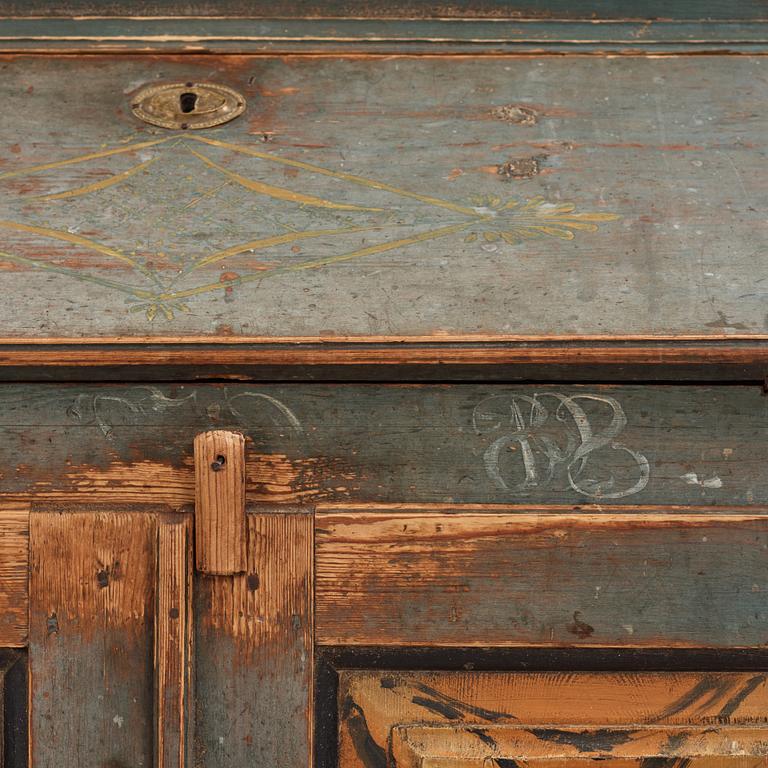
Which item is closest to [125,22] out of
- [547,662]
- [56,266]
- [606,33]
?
[56,266]

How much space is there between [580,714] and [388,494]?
1.22 ft

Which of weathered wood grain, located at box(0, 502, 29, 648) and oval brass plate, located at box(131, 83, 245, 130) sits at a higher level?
oval brass plate, located at box(131, 83, 245, 130)

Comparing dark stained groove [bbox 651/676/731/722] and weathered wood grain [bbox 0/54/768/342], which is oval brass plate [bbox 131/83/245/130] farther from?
dark stained groove [bbox 651/676/731/722]

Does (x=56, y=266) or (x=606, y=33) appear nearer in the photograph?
(x=56, y=266)

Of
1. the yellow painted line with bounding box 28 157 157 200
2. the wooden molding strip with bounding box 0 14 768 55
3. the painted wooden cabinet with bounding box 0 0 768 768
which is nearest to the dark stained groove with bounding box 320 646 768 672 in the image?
the painted wooden cabinet with bounding box 0 0 768 768

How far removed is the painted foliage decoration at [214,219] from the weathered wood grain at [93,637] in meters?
0.29

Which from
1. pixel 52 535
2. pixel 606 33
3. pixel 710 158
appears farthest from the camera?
pixel 606 33

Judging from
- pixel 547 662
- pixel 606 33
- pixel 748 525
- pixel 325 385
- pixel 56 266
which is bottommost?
pixel 547 662

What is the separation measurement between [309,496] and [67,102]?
0.68m

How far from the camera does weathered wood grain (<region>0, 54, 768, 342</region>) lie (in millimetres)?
1003

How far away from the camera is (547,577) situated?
3.31 ft

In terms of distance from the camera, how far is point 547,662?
1.02m

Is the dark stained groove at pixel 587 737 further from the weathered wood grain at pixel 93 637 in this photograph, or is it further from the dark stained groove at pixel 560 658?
the weathered wood grain at pixel 93 637

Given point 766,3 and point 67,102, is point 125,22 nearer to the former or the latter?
point 67,102
